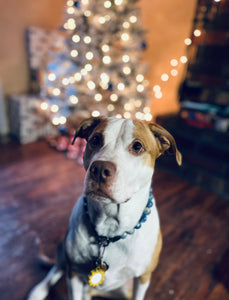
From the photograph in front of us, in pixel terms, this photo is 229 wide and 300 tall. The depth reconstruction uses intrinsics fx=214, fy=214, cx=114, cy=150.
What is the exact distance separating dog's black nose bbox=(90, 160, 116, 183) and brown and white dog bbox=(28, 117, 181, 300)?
0.03 metres

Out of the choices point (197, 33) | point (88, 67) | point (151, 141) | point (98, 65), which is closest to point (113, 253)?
point (151, 141)

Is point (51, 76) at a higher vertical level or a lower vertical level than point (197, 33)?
lower

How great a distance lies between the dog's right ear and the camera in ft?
3.64

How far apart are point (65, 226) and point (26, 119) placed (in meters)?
2.34

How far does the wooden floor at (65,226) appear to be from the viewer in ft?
4.96

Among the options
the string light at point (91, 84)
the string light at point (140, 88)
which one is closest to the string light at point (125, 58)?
the string light at point (140, 88)

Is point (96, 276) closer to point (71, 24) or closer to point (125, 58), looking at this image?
point (125, 58)

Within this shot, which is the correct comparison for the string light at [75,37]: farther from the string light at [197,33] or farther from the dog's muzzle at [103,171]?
the dog's muzzle at [103,171]

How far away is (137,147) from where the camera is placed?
98 centimetres

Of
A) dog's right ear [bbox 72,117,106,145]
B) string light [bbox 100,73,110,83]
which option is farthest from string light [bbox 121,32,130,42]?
dog's right ear [bbox 72,117,106,145]

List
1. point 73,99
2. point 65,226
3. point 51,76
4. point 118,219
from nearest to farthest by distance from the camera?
point 118,219, point 65,226, point 51,76, point 73,99

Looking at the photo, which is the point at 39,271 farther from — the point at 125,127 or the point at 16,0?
the point at 16,0

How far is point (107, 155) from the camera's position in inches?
35.1

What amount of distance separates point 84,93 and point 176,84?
6.31 feet
